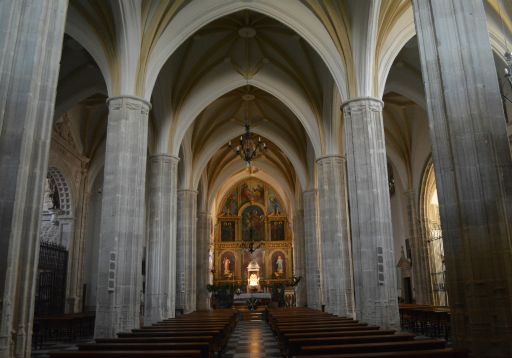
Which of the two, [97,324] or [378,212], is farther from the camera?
[378,212]

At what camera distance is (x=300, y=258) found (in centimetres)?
2889

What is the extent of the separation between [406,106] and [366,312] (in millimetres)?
12189

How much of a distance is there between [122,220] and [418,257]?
1570 centimetres

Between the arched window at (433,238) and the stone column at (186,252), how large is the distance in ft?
37.6

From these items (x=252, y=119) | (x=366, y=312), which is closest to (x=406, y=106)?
(x=252, y=119)

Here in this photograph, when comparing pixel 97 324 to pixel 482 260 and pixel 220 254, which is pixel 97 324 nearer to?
pixel 482 260

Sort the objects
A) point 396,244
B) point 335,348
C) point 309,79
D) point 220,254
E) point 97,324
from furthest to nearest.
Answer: point 220,254 → point 396,244 → point 309,79 → point 97,324 → point 335,348

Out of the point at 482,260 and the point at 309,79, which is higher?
the point at 309,79

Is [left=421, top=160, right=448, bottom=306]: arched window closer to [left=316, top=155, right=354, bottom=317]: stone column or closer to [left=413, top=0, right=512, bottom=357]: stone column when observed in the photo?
[left=316, top=155, right=354, bottom=317]: stone column

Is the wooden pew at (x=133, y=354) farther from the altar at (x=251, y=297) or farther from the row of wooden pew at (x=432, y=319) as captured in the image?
the altar at (x=251, y=297)

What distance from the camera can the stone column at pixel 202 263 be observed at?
2683 cm

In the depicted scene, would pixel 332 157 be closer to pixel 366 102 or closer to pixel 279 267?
pixel 366 102

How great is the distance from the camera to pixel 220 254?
3822 centimetres

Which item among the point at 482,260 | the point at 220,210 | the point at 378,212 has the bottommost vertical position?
the point at 482,260
